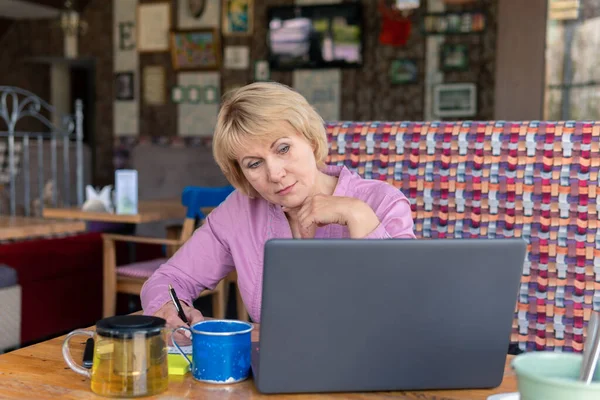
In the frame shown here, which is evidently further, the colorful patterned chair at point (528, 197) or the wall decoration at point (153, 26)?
the wall decoration at point (153, 26)

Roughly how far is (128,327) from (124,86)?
642cm

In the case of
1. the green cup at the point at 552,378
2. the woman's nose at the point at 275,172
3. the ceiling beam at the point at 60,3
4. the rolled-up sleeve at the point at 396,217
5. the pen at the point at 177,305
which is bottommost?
the pen at the point at 177,305

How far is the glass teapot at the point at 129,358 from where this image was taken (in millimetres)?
812

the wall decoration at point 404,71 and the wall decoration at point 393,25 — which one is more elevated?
the wall decoration at point 393,25

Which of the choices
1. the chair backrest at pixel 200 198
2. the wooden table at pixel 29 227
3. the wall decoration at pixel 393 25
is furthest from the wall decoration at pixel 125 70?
the chair backrest at pixel 200 198

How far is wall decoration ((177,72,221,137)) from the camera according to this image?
6406 mm

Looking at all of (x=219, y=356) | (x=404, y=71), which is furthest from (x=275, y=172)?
(x=404, y=71)

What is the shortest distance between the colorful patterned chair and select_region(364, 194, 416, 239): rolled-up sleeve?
466mm

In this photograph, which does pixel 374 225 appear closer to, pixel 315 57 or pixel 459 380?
pixel 459 380

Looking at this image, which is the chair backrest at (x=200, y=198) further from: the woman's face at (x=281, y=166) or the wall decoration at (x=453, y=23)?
the wall decoration at (x=453, y=23)

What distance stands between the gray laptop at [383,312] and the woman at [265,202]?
1.27 ft

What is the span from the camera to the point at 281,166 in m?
1.31

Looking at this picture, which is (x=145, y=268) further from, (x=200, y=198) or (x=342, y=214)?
(x=342, y=214)

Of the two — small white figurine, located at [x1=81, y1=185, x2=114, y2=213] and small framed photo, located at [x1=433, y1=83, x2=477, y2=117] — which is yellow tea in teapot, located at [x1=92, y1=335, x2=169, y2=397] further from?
small framed photo, located at [x1=433, y1=83, x2=477, y2=117]
